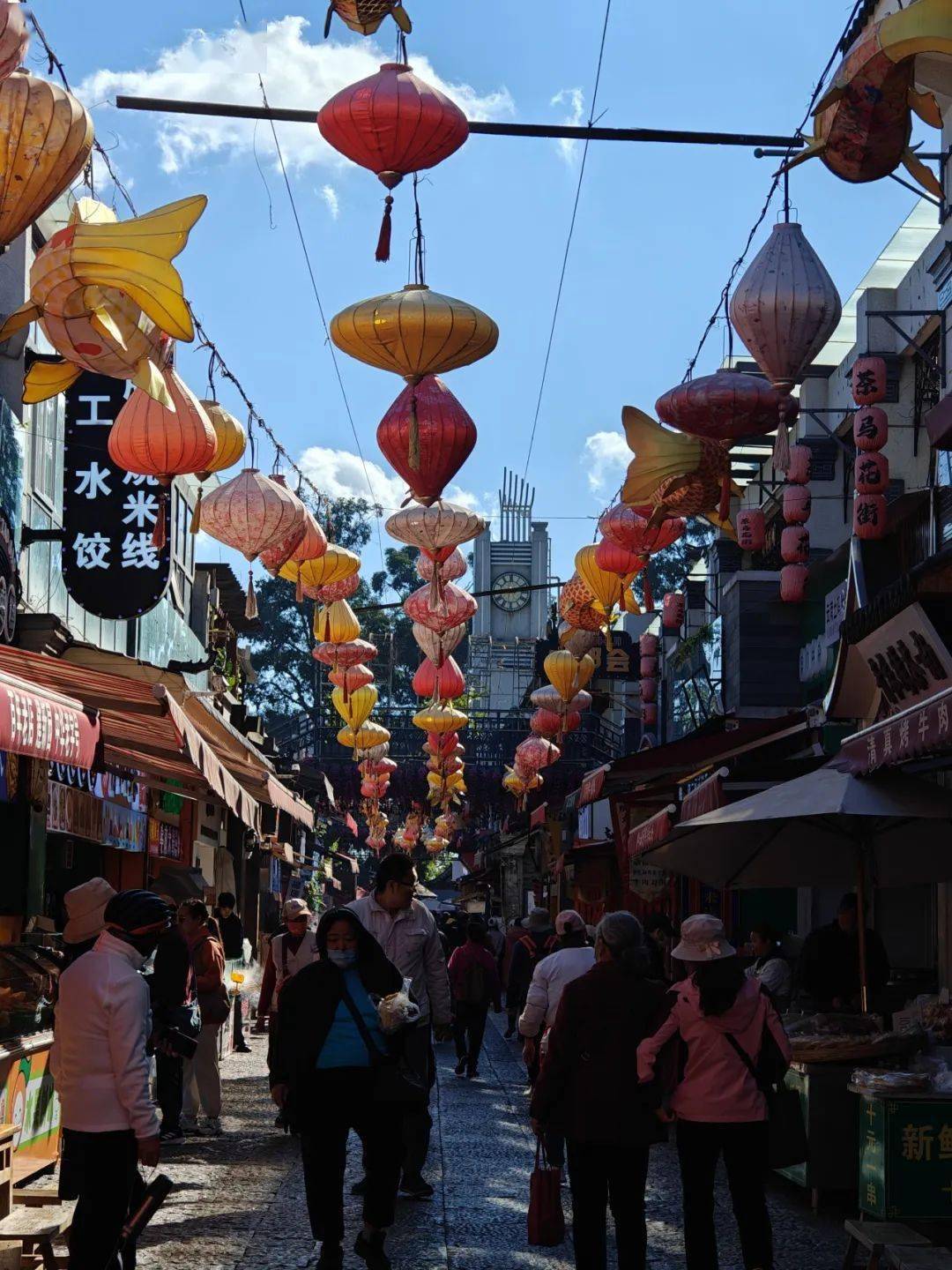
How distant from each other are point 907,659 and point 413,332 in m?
4.66

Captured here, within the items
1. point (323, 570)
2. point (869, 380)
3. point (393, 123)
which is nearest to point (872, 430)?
point (869, 380)

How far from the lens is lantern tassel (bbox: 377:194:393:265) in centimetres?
1058

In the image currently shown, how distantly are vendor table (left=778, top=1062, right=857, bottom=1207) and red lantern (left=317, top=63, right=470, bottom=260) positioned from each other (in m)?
5.80

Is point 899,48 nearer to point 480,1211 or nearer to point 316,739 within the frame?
point 480,1211

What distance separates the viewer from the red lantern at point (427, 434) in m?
12.5

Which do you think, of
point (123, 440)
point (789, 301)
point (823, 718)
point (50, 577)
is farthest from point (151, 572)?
point (789, 301)

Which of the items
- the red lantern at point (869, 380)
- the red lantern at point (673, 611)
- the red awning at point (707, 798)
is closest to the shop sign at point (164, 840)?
the red awning at point (707, 798)

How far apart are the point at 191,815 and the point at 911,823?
655 inches

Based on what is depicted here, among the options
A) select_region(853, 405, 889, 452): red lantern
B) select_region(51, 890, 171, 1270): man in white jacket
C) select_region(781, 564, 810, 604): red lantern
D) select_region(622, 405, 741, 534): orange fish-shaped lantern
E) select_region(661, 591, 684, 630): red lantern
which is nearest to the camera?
select_region(51, 890, 171, 1270): man in white jacket

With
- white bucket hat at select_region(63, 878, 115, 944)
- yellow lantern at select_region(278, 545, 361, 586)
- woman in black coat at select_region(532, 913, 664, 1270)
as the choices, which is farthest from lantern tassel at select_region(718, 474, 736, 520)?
white bucket hat at select_region(63, 878, 115, 944)

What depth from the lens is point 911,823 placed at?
1188cm

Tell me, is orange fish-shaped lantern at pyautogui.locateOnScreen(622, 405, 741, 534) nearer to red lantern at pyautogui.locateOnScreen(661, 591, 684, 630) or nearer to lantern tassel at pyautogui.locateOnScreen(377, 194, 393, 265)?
lantern tassel at pyautogui.locateOnScreen(377, 194, 393, 265)

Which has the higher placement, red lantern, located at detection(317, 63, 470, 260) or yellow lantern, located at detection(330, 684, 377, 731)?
red lantern, located at detection(317, 63, 470, 260)

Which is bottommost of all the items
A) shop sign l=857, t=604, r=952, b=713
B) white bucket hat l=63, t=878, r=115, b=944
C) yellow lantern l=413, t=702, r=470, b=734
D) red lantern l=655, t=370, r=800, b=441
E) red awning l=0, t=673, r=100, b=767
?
white bucket hat l=63, t=878, r=115, b=944
